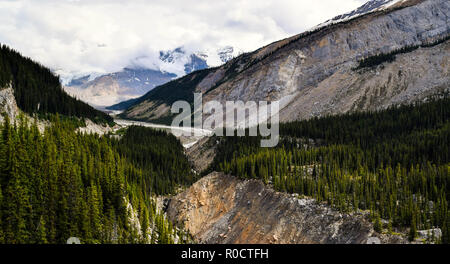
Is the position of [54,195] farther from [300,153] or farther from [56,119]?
[300,153]

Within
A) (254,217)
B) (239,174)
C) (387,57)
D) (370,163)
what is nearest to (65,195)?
(254,217)

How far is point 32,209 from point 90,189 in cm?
852

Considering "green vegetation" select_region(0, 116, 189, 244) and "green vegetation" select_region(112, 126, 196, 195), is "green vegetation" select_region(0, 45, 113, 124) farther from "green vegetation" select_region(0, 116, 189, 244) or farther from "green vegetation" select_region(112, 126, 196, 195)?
"green vegetation" select_region(112, 126, 196, 195)

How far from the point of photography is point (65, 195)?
42.0 meters

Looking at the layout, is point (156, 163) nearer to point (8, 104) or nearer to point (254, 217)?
point (8, 104)

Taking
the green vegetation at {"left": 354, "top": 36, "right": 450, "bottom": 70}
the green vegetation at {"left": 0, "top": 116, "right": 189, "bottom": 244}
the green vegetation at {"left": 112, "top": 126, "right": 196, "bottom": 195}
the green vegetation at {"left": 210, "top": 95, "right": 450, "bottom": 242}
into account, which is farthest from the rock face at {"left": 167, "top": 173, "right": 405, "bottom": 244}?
the green vegetation at {"left": 354, "top": 36, "right": 450, "bottom": 70}

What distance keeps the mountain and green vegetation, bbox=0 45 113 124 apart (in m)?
71.8

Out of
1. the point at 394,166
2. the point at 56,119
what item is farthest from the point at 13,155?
the point at 394,166

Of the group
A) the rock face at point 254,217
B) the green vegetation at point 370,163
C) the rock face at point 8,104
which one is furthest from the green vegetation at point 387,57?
the rock face at point 8,104

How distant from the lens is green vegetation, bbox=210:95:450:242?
42531 millimetres

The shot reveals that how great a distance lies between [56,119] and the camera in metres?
71.4

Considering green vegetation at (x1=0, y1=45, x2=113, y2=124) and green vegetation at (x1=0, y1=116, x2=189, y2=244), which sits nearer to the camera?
green vegetation at (x1=0, y1=116, x2=189, y2=244)

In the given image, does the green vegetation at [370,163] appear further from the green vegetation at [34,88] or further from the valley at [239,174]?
the green vegetation at [34,88]

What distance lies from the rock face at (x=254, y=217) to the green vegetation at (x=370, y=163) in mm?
1887
